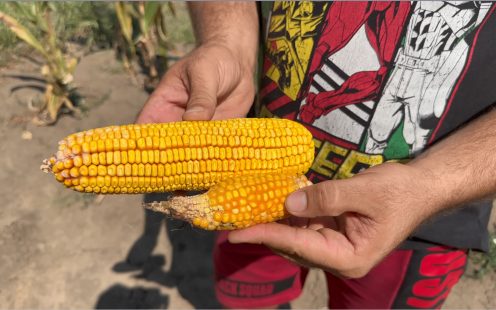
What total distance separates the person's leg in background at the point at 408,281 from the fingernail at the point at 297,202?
1.04 m

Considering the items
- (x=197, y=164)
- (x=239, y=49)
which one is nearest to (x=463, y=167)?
(x=197, y=164)

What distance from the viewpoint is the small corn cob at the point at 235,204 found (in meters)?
2.11

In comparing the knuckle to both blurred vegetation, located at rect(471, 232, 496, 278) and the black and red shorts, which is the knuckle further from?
blurred vegetation, located at rect(471, 232, 496, 278)

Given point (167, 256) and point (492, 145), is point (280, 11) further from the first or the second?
point (167, 256)

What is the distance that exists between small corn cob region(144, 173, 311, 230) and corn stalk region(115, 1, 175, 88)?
16.9 feet

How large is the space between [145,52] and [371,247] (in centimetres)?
665

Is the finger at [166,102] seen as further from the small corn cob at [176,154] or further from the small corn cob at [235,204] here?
the small corn cob at [235,204]

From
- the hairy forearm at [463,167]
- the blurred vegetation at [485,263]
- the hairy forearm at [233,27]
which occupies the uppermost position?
the hairy forearm at [233,27]

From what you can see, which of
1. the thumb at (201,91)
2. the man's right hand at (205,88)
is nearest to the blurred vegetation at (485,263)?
the man's right hand at (205,88)

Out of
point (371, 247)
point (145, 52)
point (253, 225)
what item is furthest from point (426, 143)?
point (145, 52)

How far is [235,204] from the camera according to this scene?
2.14 metres

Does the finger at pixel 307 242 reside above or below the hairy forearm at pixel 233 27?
below

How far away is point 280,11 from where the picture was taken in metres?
2.66

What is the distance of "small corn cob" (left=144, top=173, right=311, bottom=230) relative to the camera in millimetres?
2105
